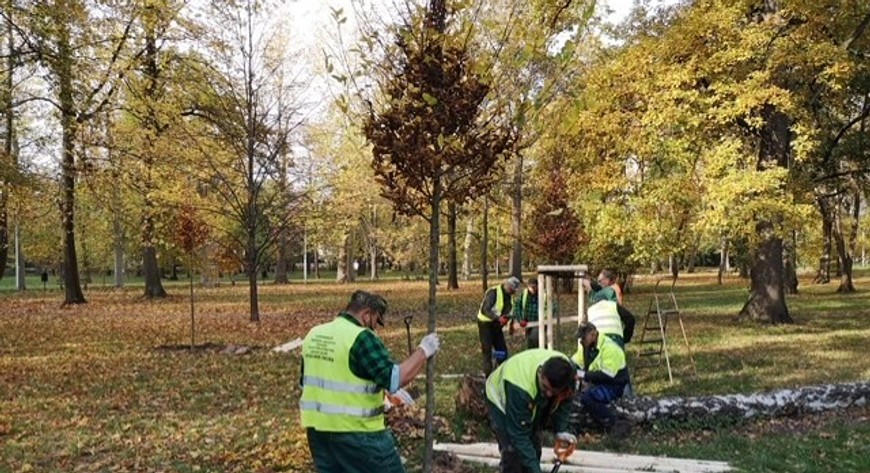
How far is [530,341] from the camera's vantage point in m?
12.6

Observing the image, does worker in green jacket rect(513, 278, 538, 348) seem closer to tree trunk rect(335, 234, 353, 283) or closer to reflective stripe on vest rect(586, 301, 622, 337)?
reflective stripe on vest rect(586, 301, 622, 337)

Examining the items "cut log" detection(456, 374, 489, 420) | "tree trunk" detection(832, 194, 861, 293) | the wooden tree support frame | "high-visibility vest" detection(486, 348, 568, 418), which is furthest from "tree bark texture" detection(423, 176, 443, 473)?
"tree trunk" detection(832, 194, 861, 293)

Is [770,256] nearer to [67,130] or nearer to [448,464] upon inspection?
[448,464]

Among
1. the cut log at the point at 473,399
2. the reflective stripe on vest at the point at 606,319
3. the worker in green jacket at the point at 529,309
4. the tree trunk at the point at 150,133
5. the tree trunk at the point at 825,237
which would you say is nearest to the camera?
the cut log at the point at 473,399

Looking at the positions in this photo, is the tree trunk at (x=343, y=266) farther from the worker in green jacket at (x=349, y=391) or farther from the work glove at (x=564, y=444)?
the worker in green jacket at (x=349, y=391)

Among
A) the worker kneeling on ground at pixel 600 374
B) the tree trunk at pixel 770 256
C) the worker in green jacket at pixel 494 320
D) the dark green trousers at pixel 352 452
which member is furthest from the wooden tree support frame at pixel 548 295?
the tree trunk at pixel 770 256

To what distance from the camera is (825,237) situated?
3038 centimetres

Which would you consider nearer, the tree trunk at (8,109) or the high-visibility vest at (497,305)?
the high-visibility vest at (497,305)

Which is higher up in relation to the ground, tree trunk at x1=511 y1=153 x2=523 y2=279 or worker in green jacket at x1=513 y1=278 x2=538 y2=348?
tree trunk at x1=511 y1=153 x2=523 y2=279

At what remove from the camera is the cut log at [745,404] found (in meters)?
8.23

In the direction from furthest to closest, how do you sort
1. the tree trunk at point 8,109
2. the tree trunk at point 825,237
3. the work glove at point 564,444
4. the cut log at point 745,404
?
1. the tree trunk at point 825,237
2. the tree trunk at point 8,109
3. the cut log at point 745,404
4. the work glove at point 564,444

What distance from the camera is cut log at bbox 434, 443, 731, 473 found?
21.6ft

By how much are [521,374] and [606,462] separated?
2310 millimetres

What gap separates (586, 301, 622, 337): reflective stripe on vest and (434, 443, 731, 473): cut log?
6.51 feet
